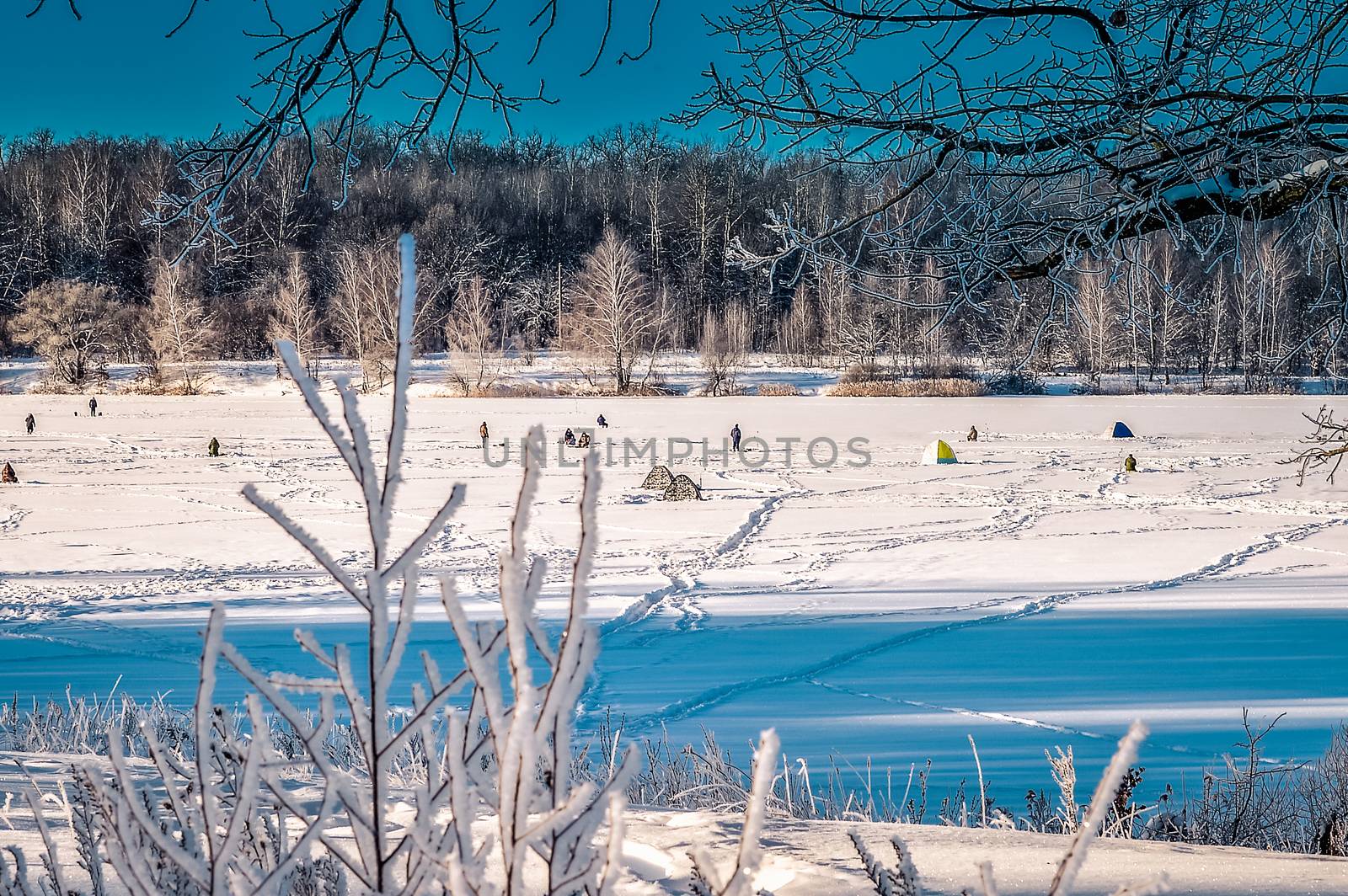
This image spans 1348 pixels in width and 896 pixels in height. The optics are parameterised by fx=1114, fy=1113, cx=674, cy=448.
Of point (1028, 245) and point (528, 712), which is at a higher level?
point (1028, 245)

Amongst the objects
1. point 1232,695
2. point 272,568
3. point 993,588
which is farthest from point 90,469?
point 1232,695

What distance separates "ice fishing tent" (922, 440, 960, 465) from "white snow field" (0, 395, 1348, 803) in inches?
19.0

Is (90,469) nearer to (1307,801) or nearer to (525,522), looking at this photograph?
(1307,801)

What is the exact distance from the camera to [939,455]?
2048 centimetres

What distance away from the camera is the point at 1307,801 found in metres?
4.74

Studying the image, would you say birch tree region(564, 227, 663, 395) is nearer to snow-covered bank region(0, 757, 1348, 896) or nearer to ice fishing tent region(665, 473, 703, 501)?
ice fishing tent region(665, 473, 703, 501)

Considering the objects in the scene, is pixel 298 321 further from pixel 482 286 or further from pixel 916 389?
pixel 916 389

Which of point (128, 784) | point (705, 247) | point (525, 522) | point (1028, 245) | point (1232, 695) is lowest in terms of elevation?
point (1232, 695)

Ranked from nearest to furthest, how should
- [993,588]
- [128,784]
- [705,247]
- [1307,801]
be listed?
[128,784] < [1307,801] < [993,588] < [705,247]

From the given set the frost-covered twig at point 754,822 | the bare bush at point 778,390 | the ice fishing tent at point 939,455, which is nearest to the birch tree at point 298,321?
the bare bush at point 778,390

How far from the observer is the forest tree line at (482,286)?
44469 mm

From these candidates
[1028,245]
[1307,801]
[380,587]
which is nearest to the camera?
[380,587]

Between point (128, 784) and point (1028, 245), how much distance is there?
291cm

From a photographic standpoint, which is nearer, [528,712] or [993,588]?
[528,712]
